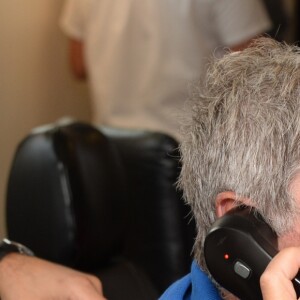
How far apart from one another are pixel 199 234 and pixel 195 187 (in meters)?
0.08

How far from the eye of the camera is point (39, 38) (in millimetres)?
3582

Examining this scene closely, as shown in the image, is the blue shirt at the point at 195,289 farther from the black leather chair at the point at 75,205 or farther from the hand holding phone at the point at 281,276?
the black leather chair at the point at 75,205

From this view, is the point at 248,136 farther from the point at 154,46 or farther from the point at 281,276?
the point at 154,46

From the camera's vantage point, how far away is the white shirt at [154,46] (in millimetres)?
2898

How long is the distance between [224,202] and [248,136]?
12 centimetres

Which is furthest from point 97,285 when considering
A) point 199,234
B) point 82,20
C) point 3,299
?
point 82,20

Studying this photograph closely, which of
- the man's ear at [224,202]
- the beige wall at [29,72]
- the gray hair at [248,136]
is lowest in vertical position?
the beige wall at [29,72]

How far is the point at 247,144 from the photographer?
145 cm

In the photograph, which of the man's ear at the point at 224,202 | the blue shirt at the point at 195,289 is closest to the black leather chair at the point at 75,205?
the blue shirt at the point at 195,289

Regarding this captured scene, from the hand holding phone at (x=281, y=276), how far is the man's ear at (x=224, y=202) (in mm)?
130

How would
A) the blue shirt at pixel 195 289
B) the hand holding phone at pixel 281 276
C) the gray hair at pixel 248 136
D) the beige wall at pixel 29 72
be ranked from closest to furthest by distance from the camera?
the hand holding phone at pixel 281 276 < the gray hair at pixel 248 136 < the blue shirt at pixel 195 289 < the beige wall at pixel 29 72

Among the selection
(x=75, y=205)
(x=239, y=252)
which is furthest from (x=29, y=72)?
(x=239, y=252)

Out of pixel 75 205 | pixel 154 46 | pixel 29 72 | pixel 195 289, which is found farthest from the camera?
pixel 29 72

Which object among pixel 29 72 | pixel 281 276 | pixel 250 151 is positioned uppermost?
pixel 250 151
